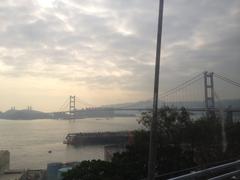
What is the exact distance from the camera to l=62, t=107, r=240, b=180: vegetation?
9930mm

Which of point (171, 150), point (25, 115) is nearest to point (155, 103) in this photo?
point (171, 150)

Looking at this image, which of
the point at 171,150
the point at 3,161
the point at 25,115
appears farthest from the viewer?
the point at 25,115

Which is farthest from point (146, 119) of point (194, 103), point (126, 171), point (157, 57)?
point (194, 103)

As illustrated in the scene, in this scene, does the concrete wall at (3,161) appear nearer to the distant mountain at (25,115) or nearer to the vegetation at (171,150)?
the vegetation at (171,150)

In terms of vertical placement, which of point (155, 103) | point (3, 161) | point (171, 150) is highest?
point (155, 103)

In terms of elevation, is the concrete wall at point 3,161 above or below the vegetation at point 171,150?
below

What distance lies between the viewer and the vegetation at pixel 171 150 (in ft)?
32.6

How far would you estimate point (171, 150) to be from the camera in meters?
12.3

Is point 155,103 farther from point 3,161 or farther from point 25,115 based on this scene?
point 25,115

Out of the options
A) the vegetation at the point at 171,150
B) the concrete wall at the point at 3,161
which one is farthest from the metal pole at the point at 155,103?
the concrete wall at the point at 3,161

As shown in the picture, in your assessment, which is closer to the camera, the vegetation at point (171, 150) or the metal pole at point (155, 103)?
the metal pole at point (155, 103)

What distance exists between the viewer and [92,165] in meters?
9.97

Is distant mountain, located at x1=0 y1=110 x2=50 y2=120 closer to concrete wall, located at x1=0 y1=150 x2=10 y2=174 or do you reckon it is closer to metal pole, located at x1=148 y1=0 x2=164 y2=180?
concrete wall, located at x1=0 y1=150 x2=10 y2=174

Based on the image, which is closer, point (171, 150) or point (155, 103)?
point (155, 103)
